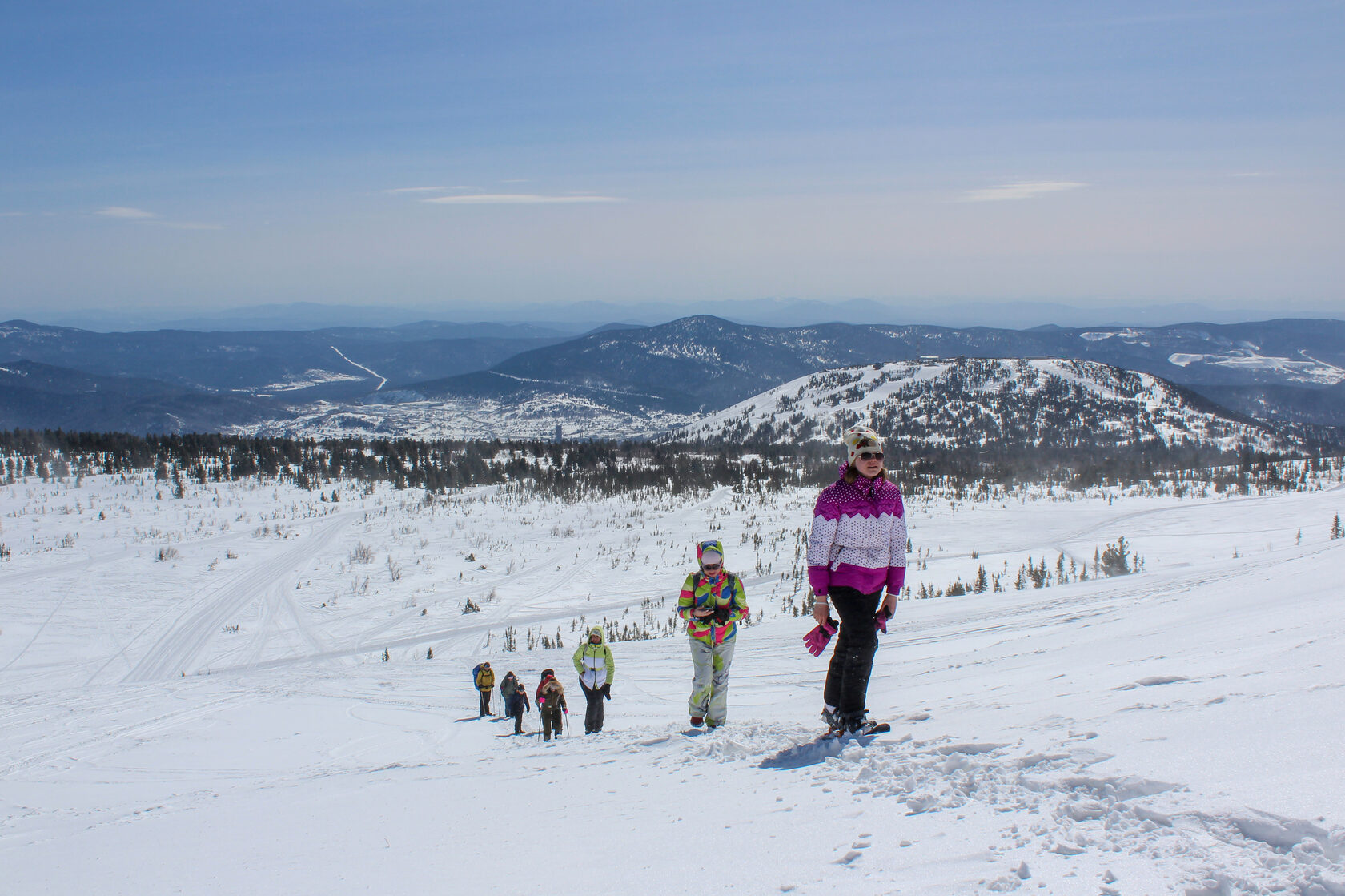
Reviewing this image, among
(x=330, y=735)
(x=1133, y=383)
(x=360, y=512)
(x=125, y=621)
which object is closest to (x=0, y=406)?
(x=360, y=512)

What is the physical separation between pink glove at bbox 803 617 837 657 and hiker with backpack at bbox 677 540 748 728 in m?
1.43

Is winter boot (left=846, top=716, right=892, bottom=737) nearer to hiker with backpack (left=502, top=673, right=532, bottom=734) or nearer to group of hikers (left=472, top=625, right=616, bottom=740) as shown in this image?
group of hikers (left=472, top=625, right=616, bottom=740)

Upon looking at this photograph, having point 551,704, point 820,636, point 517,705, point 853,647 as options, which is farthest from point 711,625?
point 517,705

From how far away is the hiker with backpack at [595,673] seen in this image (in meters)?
8.53

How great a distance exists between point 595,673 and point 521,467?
4118 centimetres

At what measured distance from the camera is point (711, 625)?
6625mm

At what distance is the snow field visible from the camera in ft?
9.47

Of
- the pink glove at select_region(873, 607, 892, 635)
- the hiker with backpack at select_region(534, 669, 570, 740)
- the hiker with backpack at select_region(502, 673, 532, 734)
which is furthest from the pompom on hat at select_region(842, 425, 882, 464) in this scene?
the hiker with backpack at select_region(502, 673, 532, 734)

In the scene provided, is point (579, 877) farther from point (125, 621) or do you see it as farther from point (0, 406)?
→ point (0, 406)

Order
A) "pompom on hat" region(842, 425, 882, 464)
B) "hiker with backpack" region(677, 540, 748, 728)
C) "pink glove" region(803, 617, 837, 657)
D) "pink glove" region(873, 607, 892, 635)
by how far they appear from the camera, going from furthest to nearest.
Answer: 1. "hiker with backpack" region(677, 540, 748, 728)
2. "pink glove" region(803, 617, 837, 657)
3. "pink glove" region(873, 607, 892, 635)
4. "pompom on hat" region(842, 425, 882, 464)

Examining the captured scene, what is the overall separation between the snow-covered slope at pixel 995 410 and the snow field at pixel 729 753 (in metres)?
70.0

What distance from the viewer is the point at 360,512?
35.5 m

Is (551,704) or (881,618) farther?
(551,704)

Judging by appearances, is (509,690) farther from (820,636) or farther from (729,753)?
(820,636)
